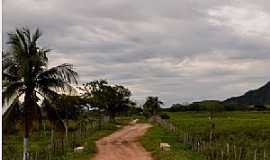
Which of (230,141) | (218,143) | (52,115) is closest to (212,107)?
(230,141)

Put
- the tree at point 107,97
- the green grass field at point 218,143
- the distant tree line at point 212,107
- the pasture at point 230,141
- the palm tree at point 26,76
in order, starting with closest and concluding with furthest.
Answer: the palm tree at point 26,76, the green grass field at point 218,143, the pasture at point 230,141, the tree at point 107,97, the distant tree line at point 212,107

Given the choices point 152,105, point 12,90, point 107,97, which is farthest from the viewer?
point 152,105

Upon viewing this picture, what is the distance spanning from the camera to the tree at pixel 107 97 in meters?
73.2

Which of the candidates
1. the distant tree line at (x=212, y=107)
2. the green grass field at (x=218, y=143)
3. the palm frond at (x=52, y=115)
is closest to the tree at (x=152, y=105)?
the distant tree line at (x=212, y=107)

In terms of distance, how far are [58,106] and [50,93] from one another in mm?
854

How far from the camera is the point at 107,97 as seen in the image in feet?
249

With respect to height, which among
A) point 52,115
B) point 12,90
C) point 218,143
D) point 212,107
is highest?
point 212,107

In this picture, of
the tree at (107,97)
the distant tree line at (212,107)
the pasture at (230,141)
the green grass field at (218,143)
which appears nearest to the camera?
the green grass field at (218,143)

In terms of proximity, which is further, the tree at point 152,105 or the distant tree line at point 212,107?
the tree at point 152,105

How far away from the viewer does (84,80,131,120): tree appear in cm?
7316

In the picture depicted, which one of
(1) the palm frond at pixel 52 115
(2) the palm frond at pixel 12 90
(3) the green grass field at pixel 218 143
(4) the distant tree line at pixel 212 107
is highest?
(4) the distant tree line at pixel 212 107

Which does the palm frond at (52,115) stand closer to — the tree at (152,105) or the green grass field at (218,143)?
the green grass field at (218,143)

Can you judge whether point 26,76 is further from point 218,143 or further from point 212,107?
point 212,107

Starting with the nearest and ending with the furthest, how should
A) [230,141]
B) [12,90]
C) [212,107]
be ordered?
[12,90], [230,141], [212,107]
